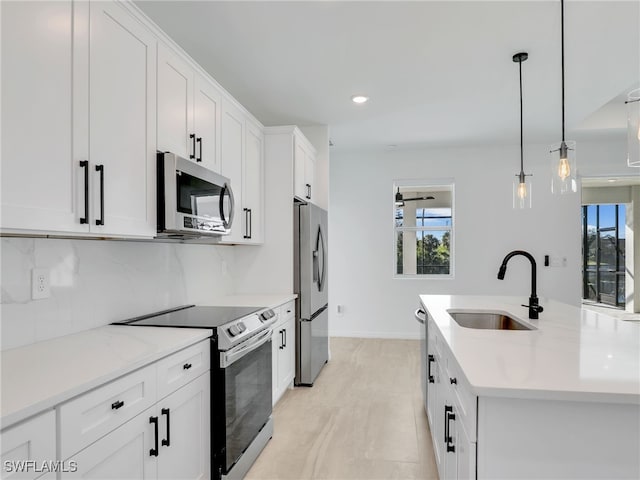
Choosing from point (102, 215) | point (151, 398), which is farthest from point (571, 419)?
point (102, 215)

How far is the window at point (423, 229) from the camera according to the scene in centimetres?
575

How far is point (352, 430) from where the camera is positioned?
281 centimetres

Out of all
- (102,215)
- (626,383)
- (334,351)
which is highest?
(102,215)

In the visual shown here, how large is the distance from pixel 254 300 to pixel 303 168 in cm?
149

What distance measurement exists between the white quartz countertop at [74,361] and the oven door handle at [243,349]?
0.50ft

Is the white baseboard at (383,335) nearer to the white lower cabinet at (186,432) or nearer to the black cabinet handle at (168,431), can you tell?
the white lower cabinet at (186,432)

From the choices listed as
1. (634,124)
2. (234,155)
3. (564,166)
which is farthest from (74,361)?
(564,166)

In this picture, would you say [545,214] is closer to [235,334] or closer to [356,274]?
[356,274]

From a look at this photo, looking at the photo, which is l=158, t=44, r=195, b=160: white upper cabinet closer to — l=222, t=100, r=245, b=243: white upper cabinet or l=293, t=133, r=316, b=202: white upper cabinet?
l=222, t=100, r=245, b=243: white upper cabinet

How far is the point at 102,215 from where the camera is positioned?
1.58 m

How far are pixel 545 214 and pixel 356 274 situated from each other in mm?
2668

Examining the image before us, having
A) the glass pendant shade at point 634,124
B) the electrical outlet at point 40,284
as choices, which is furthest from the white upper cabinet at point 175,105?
the glass pendant shade at point 634,124

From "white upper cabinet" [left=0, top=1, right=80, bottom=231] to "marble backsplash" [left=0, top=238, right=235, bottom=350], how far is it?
0.38m

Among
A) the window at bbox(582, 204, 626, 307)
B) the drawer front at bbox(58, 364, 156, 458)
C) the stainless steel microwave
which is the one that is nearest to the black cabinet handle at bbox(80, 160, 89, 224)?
the stainless steel microwave
